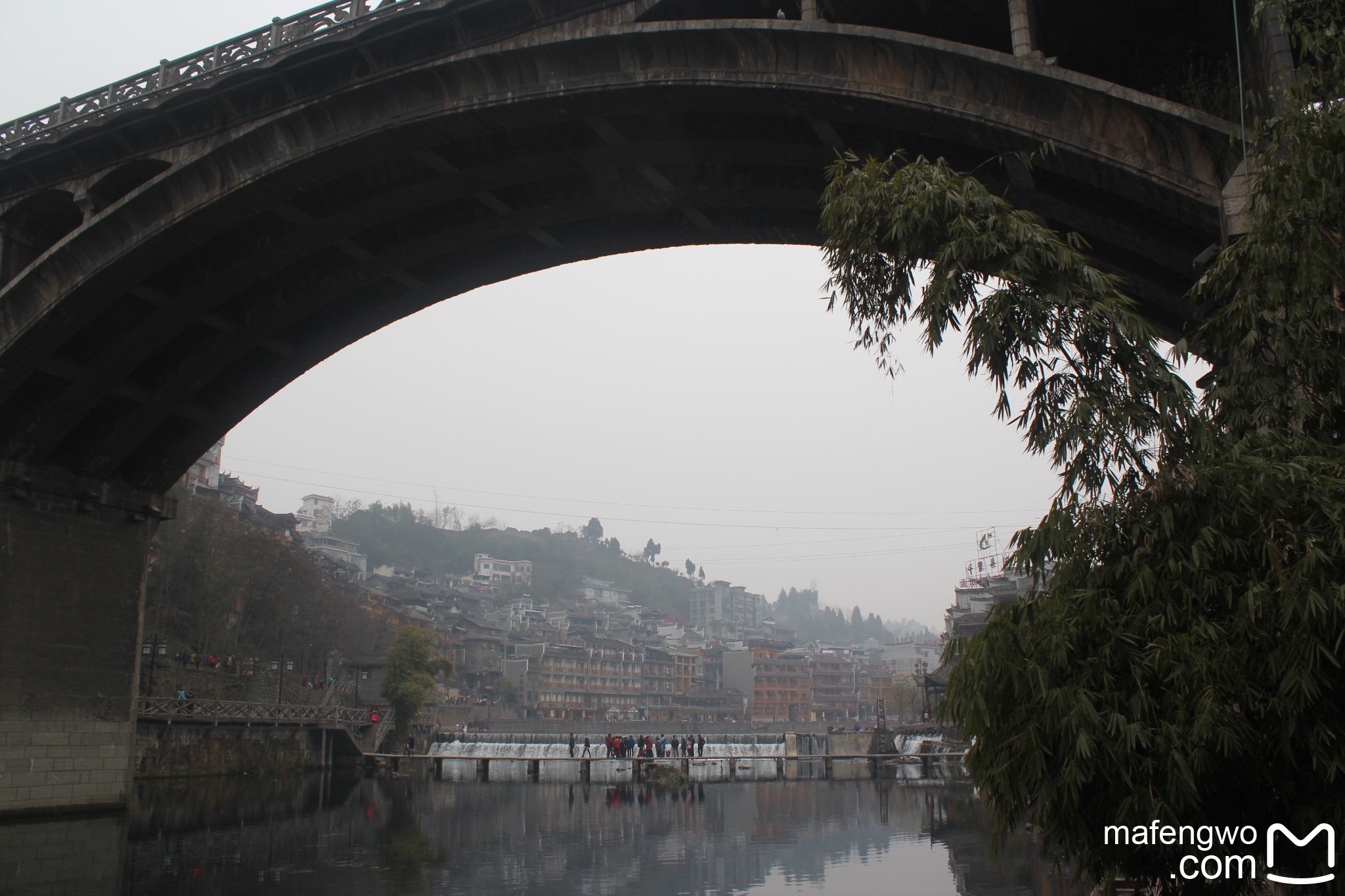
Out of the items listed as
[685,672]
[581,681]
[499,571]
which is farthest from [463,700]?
[499,571]

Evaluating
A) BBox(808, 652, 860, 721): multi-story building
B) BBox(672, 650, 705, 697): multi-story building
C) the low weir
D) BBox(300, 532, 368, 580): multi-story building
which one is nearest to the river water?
the low weir

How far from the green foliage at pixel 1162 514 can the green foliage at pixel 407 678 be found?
40.6 metres

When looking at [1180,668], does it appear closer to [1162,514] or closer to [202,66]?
[1162,514]

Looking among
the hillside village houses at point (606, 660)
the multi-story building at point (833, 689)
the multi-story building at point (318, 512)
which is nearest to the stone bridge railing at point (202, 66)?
the hillside village houses at point (606, 660)

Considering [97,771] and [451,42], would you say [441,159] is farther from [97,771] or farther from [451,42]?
[97,771]

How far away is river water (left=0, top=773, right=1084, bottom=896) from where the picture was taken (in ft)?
37.3

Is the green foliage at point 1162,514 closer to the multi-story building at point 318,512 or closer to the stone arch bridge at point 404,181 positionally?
the stone arch bridge at point 404,181

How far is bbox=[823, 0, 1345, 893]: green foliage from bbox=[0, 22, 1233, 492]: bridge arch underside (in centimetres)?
525

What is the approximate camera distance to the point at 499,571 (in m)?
188

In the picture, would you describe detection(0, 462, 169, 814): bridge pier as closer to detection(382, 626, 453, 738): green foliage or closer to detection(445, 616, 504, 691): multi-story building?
detection(382, 626, 453, 738): green foliage

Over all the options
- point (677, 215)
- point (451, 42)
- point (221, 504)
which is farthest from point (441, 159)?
point (221, 504)

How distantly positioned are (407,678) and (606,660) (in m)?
71.1

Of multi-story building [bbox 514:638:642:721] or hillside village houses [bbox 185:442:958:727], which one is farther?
multi-story building [bbox 514:638:642:721]

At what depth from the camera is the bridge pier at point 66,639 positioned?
2056cm
